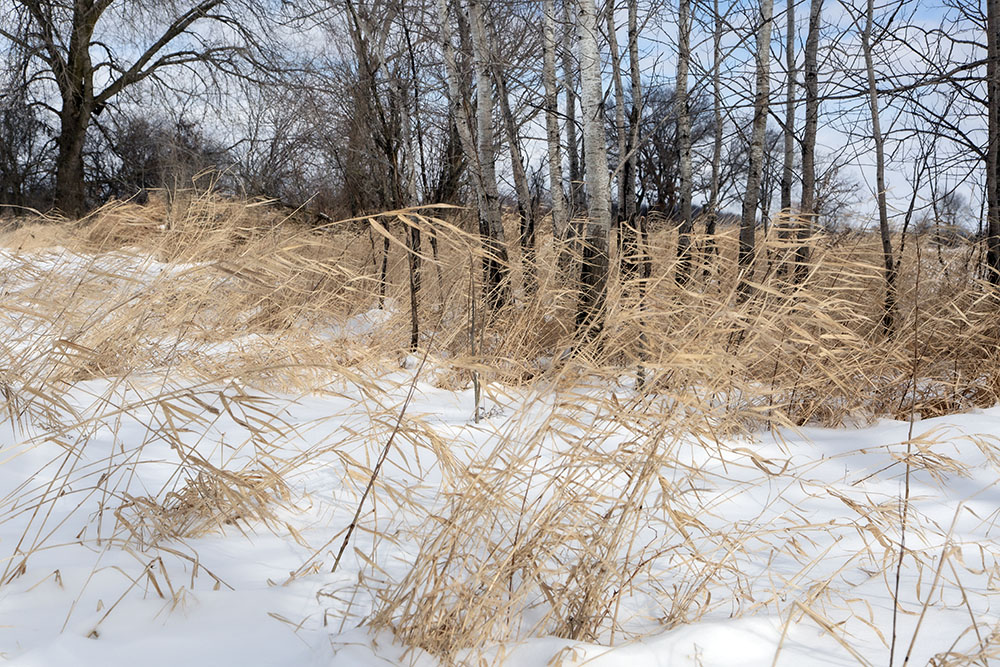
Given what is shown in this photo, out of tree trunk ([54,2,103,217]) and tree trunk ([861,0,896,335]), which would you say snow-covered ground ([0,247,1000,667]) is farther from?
tree trunk ([54,2,103,217])

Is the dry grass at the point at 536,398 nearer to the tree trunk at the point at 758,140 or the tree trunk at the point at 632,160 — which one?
the tree trunk at the point at 632,160

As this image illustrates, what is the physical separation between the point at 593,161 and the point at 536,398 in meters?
2.43

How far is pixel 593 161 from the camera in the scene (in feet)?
11.0

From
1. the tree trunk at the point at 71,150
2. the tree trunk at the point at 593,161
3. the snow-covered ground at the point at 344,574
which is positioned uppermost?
the tree trunk at the point at 71,150

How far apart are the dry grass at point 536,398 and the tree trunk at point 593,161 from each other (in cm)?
24

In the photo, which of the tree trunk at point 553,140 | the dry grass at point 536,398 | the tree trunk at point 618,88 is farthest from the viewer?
the tree trunk at point 553,140

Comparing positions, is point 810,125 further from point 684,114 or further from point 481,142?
point 481,142

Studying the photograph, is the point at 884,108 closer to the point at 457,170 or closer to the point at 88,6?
the point at 457,170

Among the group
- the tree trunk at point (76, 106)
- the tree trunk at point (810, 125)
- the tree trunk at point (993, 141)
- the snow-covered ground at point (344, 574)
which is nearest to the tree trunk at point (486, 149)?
the tree trunk at point (810, 125)

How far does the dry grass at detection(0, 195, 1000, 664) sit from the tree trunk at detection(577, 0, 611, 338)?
0.80 feet

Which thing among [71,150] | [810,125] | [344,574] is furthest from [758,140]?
[71,150]

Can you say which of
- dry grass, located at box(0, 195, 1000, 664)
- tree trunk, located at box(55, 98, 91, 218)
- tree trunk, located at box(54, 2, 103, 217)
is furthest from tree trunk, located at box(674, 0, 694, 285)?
tree trunk, located at box(55, 98, 91, 218)

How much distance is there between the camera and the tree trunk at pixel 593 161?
325 centimetres

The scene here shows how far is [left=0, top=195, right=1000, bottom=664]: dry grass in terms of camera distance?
3.78 feet
